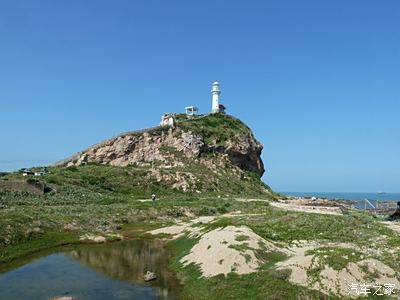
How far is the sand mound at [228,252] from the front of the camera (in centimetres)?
2414

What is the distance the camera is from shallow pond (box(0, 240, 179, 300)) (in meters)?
23.4

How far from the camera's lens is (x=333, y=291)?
19.9 metres

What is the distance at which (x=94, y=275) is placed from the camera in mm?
27703

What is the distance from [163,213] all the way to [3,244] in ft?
75.0

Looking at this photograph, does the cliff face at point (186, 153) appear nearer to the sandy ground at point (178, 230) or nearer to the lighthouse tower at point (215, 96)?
the lighthouse tower at point (215, 96)

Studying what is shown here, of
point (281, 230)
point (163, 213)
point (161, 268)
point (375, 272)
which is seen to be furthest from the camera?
point (163, 213)

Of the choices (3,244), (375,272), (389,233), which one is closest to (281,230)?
(389,233)

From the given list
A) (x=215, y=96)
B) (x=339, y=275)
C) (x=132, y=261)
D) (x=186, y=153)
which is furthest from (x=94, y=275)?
(x=215, y=96)

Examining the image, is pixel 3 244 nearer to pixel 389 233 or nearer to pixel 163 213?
pixel 163 213

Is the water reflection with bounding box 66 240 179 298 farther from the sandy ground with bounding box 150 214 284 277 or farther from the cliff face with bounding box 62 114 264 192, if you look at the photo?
the cliff face with bounding box 62 114 264 192

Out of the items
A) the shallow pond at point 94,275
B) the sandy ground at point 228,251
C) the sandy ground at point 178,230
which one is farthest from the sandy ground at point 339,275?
the sandy ground at point 178,230

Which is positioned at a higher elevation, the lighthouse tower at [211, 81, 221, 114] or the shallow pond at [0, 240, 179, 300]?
the lighthouse tower at [211, 81, 221, 114]

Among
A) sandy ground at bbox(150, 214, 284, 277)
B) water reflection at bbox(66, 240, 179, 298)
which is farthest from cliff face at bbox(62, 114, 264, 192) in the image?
sandy ground at bbox(150, 214, 284, 277)

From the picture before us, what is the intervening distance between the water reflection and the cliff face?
49.6m
